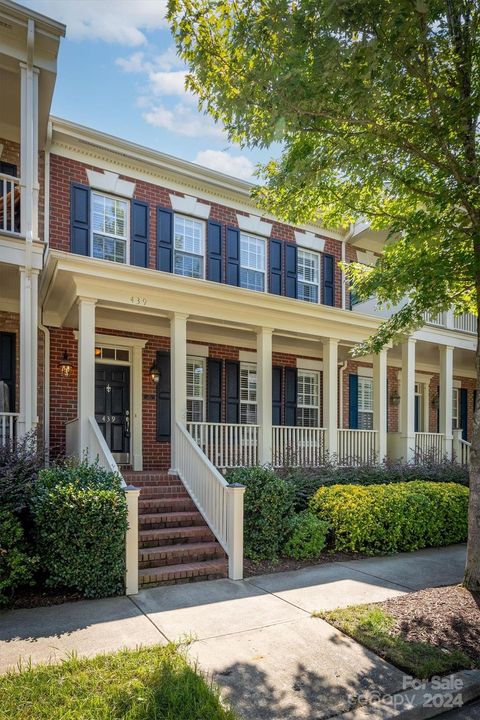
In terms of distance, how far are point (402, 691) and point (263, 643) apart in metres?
1.20

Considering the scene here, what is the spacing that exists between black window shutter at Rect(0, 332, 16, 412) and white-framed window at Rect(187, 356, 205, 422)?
3.70 m

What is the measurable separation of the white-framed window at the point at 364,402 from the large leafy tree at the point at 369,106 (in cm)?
745

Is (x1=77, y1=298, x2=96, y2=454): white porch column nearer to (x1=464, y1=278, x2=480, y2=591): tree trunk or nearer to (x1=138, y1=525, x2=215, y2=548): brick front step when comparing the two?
(x1=138, y1=525, x2=215, y2=548): brick front step

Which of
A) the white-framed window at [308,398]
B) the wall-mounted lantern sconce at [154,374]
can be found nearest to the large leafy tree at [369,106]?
the wall-mounted lantern sconce at [154,374]

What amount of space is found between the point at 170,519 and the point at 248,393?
529cm

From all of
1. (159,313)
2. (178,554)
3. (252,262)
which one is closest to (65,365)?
(159,313)

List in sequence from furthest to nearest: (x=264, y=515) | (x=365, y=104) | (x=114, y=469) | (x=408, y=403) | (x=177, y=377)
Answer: (x=408, y=403) → (x=177, y=377) → (x=264, y=515) → (x=114, y=469) → (x=365, y=104)

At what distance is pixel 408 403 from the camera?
12.2 metres

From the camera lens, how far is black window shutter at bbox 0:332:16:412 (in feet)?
29.8

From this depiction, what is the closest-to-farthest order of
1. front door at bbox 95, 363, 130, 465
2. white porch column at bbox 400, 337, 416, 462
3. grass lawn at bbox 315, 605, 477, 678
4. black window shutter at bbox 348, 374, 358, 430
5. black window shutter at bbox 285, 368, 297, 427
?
grass lawn at bbox 315, 605, 477, 678 < front door at bbox 95, 363, 130, 465 < white porch column at bbox 400, 337, 416, 462 < black window shutter at bbox 285, 368, 297, 427 < black window shutter at bbox 348, 374, 358, 430

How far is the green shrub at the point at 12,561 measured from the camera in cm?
512

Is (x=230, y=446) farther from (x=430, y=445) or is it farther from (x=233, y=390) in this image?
(x=430, y=445)

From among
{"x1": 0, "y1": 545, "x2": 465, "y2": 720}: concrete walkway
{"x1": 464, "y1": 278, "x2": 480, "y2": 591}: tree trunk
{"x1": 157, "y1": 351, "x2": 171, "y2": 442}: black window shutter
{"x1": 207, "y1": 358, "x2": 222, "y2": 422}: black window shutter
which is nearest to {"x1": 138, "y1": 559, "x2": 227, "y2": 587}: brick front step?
{"x1": 0, "y1": 545, "x2": 465, "y2": 720}: concrete walkway

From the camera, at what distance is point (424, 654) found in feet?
14.0
